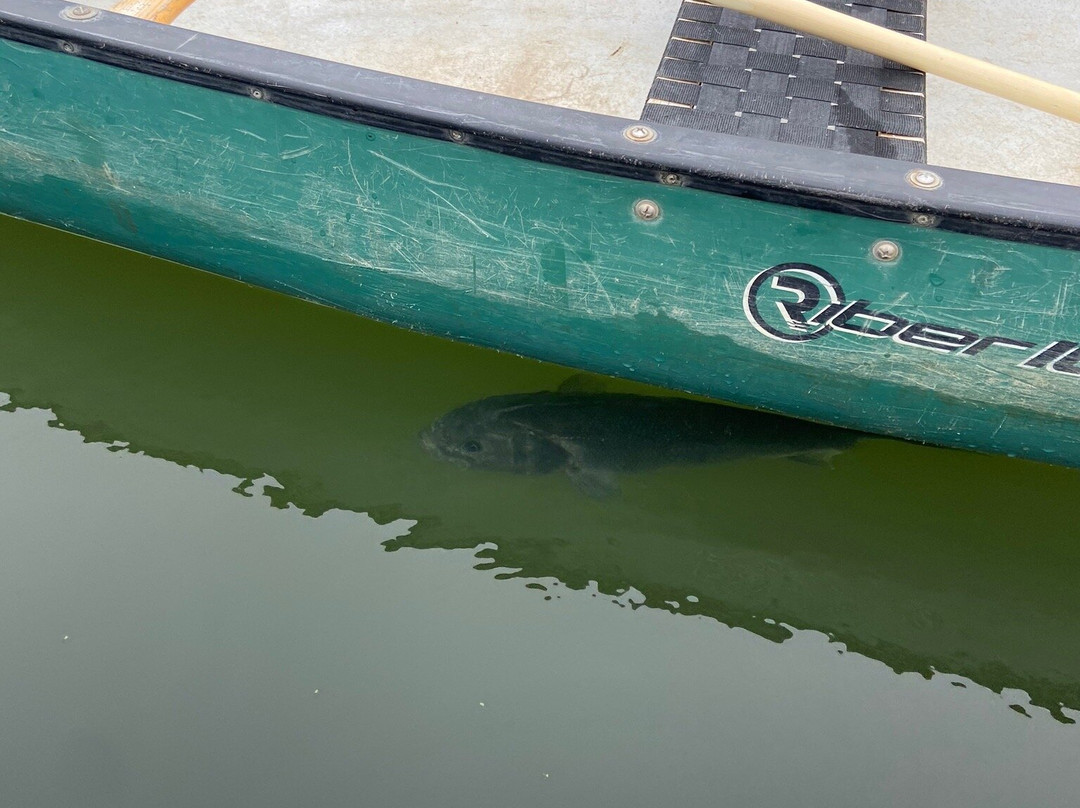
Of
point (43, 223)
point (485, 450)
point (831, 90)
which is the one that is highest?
point (831, 90)

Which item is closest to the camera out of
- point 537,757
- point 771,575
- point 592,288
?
point 537,757

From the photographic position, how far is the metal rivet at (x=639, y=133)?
235 centimetres

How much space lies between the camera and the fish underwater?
3.09 m

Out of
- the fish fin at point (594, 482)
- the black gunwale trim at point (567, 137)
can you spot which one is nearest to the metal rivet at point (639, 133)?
the black gunwale trim at point (567, 137)

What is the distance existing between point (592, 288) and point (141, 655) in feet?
4.60

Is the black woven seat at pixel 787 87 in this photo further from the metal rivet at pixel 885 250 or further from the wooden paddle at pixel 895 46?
the metal rivet at pixel 885 250

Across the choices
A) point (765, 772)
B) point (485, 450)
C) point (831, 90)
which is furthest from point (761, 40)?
point (765, 772)

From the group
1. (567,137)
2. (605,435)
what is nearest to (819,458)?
(605,435)

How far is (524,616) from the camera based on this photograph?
2793mm

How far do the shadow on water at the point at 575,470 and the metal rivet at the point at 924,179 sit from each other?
99 centimetres

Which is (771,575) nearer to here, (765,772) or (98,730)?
(765,772)

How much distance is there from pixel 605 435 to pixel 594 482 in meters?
0.15

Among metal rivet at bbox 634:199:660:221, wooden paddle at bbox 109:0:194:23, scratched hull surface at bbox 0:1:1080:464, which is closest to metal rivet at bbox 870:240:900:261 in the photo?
scratched hull surface at bbox 0:1:1080:464

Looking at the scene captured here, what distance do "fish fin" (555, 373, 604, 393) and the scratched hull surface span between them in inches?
8.8
